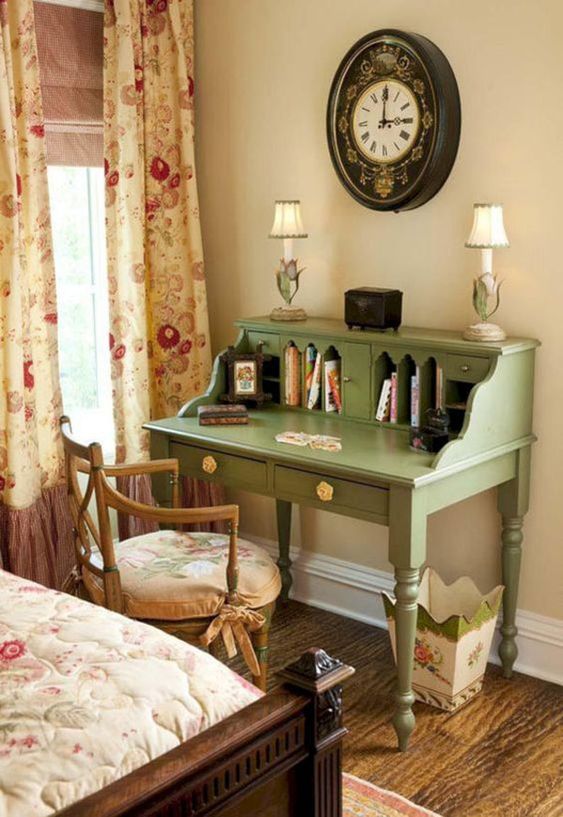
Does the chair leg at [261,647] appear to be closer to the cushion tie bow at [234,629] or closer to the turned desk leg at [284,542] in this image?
the cushion tie bow at [234,629]

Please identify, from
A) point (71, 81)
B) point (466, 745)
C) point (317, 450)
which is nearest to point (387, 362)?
point (317, 450)

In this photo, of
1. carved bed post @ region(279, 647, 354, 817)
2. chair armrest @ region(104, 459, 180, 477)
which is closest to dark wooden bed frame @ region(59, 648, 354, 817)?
carved bed post @ region(279, 647, 354, 817)

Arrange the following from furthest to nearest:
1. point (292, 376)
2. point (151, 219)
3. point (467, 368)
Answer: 1. point (151, 219)
2. point (292, 376)
3. point (467, 368)

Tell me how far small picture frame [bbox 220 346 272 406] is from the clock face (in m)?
0.78

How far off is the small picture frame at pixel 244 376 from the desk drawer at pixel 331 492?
0.52m

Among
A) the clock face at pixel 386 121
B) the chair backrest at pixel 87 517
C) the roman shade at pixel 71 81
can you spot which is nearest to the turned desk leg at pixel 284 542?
the chair backrest at pixel 87 517

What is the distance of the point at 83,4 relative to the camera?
3670mm

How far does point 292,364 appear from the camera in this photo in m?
3.53

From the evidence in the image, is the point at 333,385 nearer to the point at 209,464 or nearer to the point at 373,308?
the point at 373,308

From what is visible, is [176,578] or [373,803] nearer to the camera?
[373,803]

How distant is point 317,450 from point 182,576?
0.54m

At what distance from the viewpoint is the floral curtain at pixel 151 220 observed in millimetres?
3740

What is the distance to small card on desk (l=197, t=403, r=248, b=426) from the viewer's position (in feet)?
11.1

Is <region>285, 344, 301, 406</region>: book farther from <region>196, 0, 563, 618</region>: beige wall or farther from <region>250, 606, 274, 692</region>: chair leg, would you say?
<region>250, 606, 274, 692</region>: chair leg
